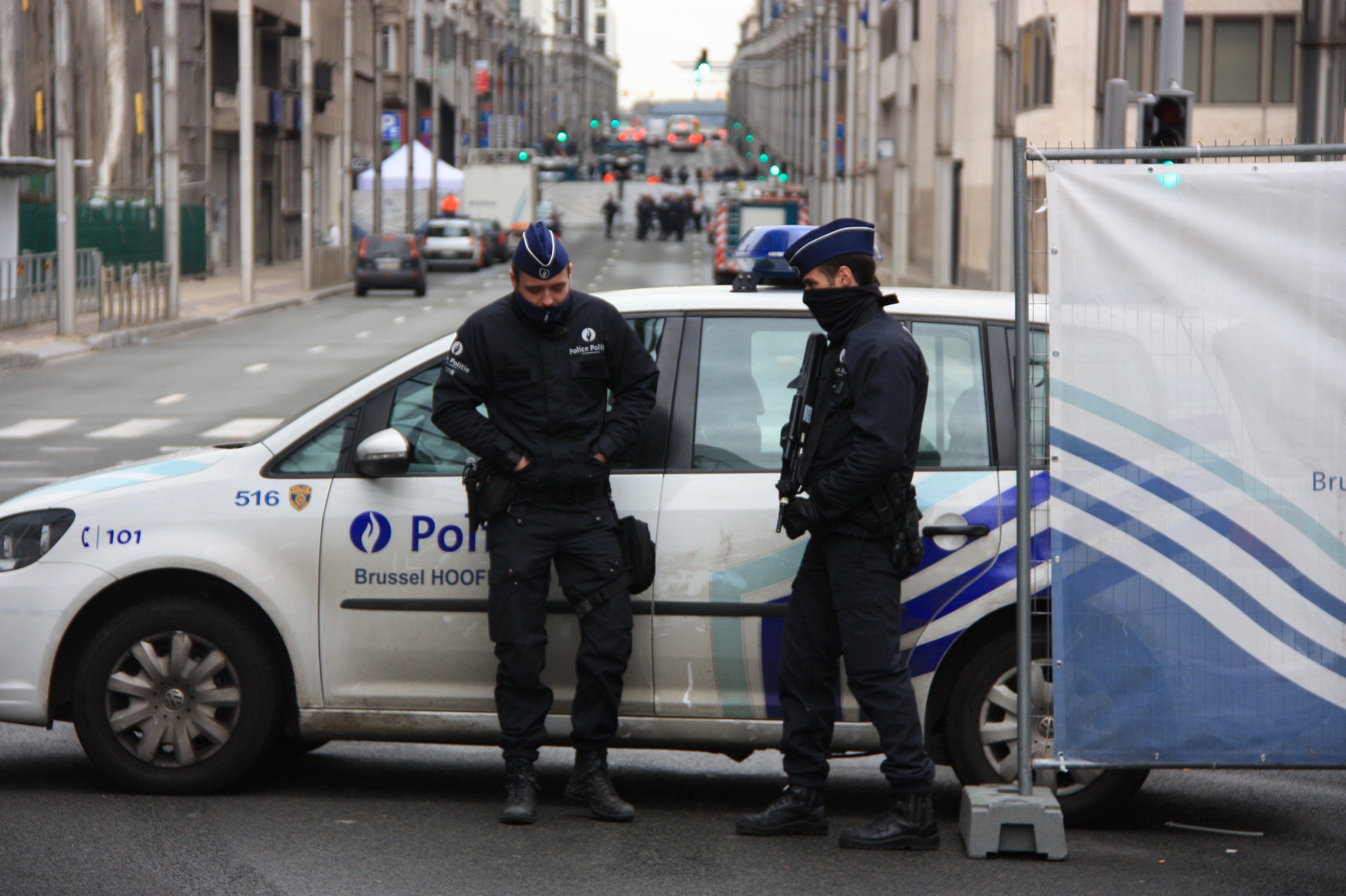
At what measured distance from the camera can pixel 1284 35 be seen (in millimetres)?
36000

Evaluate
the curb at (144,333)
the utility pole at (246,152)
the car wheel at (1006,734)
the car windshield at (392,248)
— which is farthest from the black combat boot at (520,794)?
the car windshield at (392,248)

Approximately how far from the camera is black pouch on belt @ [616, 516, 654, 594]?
5.03 meters

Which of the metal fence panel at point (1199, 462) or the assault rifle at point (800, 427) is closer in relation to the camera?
the metal fence panel at point (1199, 462)

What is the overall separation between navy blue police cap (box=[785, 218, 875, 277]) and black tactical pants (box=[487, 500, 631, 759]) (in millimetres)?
951

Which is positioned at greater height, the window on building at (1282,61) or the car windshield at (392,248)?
the window on building at (1282,61)

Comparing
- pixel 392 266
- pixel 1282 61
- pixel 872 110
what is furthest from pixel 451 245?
pixel 1282 61

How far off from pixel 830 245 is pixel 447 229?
2043 inches

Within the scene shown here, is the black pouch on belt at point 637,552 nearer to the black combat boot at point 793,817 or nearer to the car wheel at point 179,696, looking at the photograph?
the black combat boot at point 793,817

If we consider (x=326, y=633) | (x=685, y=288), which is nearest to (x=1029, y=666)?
(x=685, y=288)

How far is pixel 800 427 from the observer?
4879 millimetres

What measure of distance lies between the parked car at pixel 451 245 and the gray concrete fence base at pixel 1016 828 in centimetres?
5187

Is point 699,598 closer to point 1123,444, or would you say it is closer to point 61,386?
point 1123,444

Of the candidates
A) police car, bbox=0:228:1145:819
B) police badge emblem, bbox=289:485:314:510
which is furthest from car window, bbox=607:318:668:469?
police badge emblem, bbox=289:485:314:510

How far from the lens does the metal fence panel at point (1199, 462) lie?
4648 millimetres
